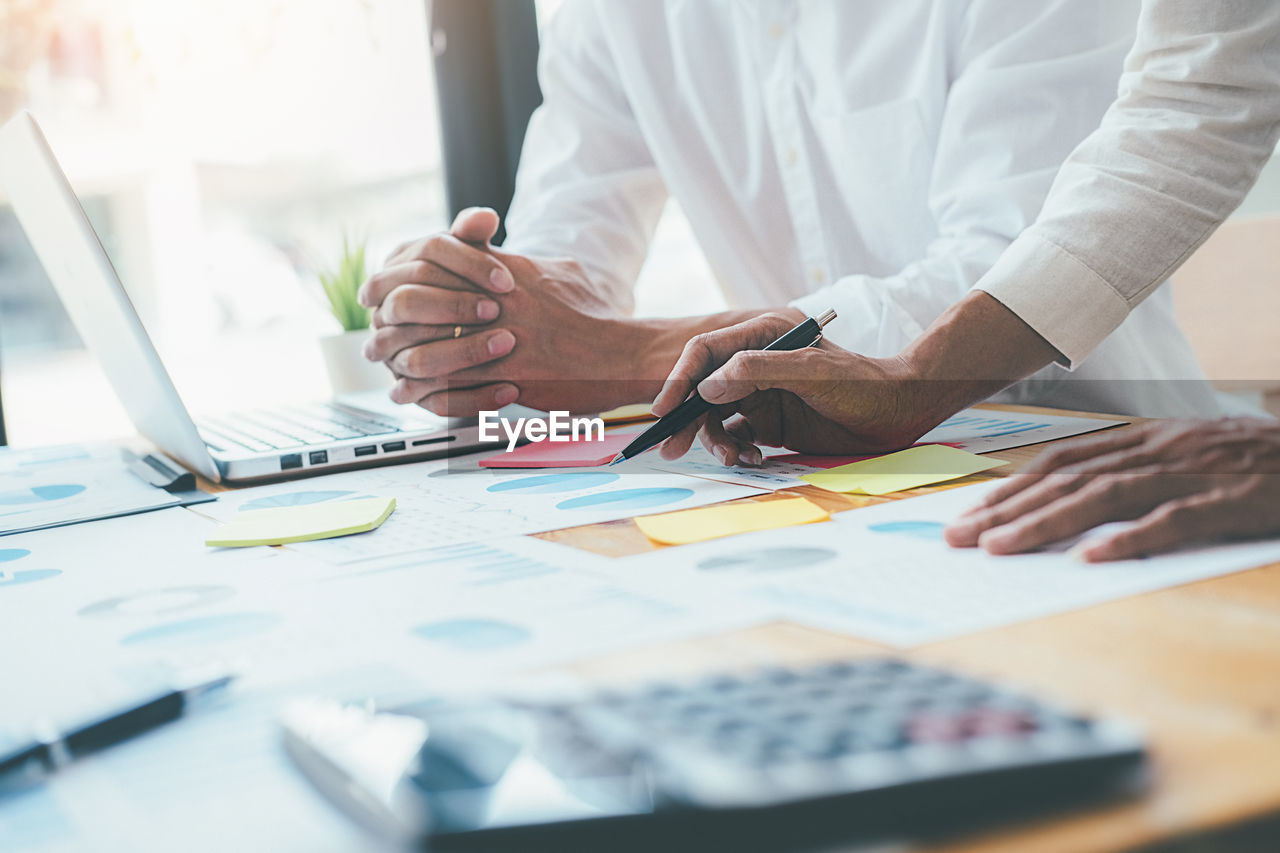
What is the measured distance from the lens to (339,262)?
5.12ft

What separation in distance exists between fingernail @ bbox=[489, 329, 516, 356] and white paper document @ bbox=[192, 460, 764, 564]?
0.15 m

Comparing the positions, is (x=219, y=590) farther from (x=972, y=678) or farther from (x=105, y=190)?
(x=105, y=190)

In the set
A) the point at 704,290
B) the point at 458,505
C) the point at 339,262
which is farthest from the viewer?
the point at 704,290

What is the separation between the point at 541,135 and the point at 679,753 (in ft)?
4.61

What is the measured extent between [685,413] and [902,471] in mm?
169

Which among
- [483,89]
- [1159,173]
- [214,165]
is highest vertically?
[483,89]

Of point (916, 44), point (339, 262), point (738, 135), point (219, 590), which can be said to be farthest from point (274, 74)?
point (219, 590)

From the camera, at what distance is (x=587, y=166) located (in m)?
1.54

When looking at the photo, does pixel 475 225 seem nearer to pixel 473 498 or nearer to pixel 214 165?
pixel 473 498

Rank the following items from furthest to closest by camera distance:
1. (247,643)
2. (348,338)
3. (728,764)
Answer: (348,338) → (247,643) → (728,764)

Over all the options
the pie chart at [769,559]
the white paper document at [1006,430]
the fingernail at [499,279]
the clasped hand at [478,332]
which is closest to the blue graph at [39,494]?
the clasped hand at [478,332]

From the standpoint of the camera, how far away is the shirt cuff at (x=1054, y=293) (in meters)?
0.87

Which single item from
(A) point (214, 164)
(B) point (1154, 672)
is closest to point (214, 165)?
(A) point (214, 164)

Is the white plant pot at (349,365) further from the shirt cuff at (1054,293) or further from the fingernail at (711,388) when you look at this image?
the shirt cuff at (1054,293)
